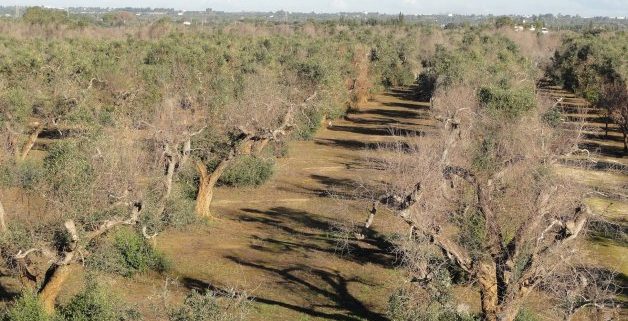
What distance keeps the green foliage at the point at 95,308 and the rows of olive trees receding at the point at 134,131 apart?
230mm

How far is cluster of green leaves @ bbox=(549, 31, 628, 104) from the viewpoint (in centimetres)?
7062

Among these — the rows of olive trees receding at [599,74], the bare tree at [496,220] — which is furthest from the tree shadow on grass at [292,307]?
the rows of olive trees receding at [599,74]

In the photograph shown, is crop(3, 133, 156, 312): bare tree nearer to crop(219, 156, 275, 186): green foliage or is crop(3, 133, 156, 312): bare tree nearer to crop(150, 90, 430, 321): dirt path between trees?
crop(150, 90, 430, 321): dirt path between trees

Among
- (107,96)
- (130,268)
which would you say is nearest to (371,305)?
(130,268)

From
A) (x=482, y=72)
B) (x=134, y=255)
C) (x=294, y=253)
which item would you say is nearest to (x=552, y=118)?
(x=482, y=72)

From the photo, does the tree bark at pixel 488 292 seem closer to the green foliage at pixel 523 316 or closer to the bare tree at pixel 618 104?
the green foliage at pixel 523 316

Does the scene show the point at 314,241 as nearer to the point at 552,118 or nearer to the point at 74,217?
the point at 74,217

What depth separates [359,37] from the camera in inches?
4328

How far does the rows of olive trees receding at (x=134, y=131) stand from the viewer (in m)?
22.0

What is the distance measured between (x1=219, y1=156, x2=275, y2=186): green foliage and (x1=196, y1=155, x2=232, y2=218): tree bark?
23.3 feet

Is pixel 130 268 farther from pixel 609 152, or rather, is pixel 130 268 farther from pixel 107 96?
pixel 609 152

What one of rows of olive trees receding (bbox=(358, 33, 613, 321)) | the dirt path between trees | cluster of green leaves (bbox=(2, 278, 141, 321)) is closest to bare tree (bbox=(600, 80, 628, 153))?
the dirt path between trees

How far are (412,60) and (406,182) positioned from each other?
77.9m

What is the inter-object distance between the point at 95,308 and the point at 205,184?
56.5 feet
